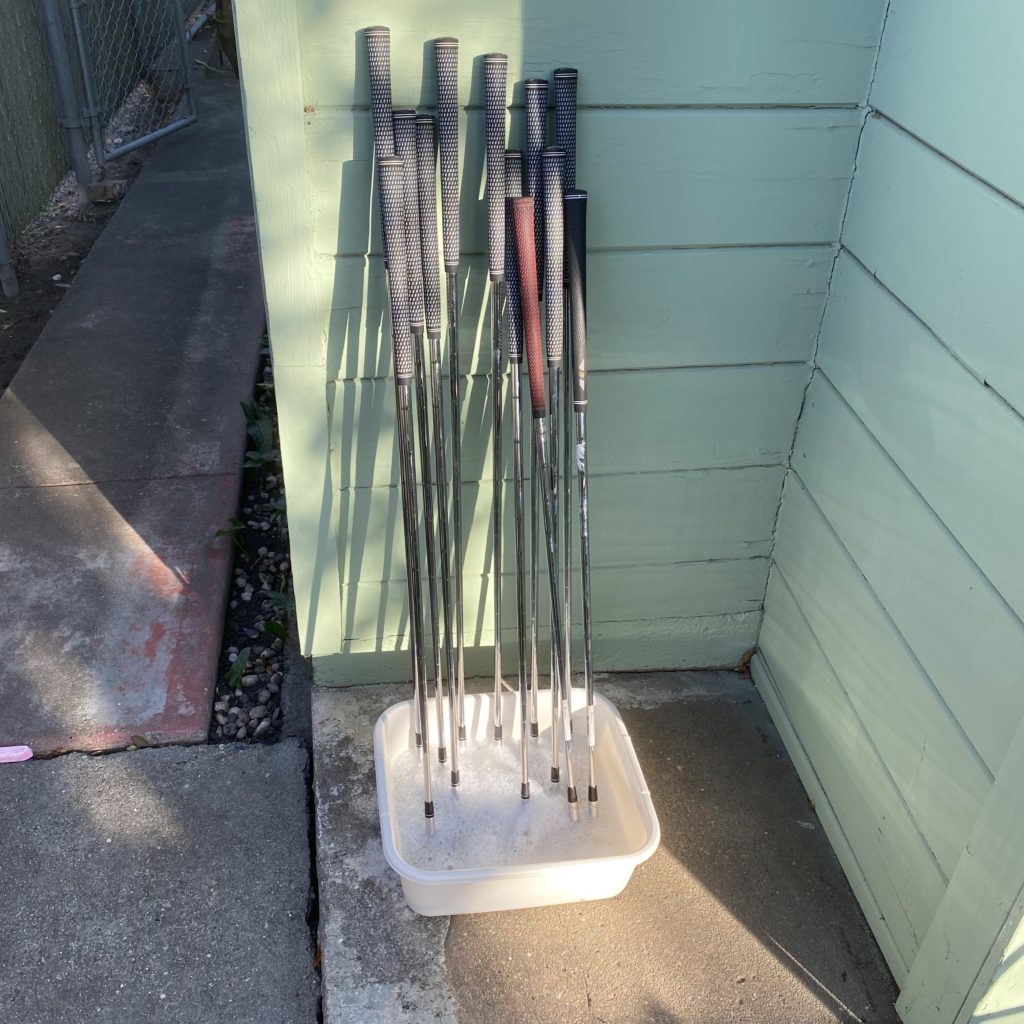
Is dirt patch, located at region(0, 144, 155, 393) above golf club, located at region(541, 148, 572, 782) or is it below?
below

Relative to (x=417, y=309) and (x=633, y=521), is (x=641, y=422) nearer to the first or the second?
(x=633, y=521)

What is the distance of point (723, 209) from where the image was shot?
6.08ft

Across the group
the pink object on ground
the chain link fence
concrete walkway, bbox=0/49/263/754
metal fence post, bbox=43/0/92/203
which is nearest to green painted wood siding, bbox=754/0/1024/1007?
concrete walkway, bbox=0/49/263/754

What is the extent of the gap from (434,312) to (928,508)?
0.88 m

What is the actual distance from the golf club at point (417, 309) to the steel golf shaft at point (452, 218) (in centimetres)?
5

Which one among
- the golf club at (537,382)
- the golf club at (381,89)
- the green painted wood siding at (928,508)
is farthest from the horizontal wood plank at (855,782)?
A: the golf club at (381,89)

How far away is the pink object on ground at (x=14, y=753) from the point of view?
2.25m

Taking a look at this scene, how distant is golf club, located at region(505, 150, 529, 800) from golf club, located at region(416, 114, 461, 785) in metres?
0.13

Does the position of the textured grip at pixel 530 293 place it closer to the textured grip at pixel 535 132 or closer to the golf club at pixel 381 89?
the textured grip at pixel 535 132

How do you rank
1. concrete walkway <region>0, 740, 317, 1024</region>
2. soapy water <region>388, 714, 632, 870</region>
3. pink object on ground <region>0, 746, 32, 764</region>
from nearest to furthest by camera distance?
1. concrete walkway <region>0, 740, 317, 1024</region>
2. soapy water <region>388, 714, 632, 870</region>
3. pink object on ground <region>0, 746, 32, 764</region>

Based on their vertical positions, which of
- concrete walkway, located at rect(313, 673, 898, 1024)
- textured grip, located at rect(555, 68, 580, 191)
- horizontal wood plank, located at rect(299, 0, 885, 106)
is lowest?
concrete walkway, located at rect(313, 673, 898, 1024)

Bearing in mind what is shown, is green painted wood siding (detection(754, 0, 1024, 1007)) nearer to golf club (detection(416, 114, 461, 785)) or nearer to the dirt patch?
golf club (detection(416, 114, 461, 785))

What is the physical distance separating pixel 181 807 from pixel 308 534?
64cm

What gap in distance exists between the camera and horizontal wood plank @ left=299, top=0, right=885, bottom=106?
1.62 m
